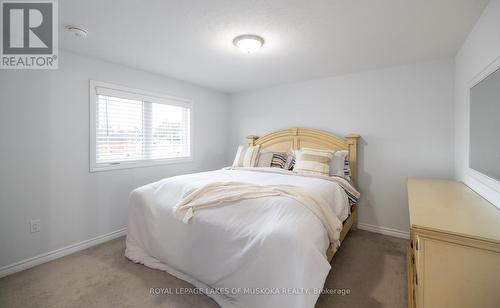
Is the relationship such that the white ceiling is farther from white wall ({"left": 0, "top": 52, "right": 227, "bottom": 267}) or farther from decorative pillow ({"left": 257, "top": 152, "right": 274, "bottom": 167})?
decorative pillow ({"left": 257, "top": 152, "right": 274, "bottom": 167})

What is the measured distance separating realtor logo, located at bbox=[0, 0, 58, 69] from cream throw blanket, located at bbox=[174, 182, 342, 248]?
1.76 m

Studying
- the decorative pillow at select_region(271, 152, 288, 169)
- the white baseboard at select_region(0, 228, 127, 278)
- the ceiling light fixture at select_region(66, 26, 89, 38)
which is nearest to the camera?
the ceiling light fixture at select_region(66, 26, 89, 38)

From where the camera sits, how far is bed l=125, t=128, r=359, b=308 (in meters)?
1.28

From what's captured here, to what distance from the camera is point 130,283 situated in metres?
1.84

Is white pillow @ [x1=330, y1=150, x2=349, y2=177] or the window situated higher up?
the window

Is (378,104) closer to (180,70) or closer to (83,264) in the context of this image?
(180,70)

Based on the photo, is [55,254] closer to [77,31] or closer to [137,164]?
[137,164]

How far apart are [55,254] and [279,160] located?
2.83m

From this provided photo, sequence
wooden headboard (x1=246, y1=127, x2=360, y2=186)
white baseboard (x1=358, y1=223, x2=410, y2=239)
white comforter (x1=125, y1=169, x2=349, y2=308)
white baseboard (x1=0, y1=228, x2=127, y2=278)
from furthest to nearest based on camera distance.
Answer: wooden headboard (x1=246, y1=127, x2=360, y2=186) → white baseboard (x1=358, y1=223, x2=410, y2=239) → white baseboard (x1=0, y1=228, x2=127, y2=278) → white comforter (x1=125, y1=169, x2=349, y2=308)

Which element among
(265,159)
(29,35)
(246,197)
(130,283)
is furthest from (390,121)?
(29,35)

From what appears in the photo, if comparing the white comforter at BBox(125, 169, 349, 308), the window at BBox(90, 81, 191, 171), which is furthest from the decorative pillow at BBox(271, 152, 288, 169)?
the window at BBox(90, 81, 191, 171)

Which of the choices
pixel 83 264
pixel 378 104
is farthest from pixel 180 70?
pixel 378 104

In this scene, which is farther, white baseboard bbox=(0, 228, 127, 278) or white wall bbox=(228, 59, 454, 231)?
white wall bbox=(228, 59, 454, 231)

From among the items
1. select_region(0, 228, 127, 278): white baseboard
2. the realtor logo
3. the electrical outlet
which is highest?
the realtor logo
